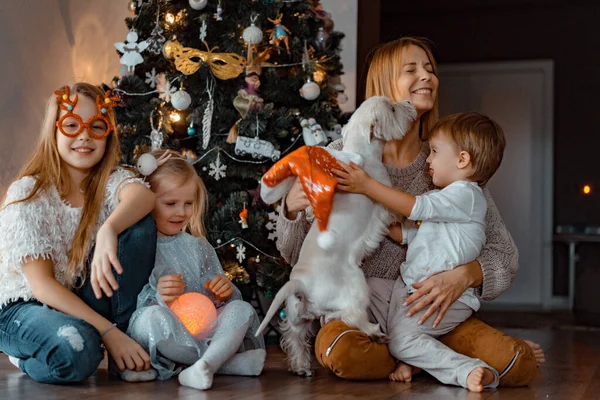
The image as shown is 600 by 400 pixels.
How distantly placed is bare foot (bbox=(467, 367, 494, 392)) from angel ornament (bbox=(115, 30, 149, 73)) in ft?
6.04

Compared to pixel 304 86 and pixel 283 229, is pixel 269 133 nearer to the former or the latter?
pixel 304 86

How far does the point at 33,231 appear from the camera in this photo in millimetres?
2000

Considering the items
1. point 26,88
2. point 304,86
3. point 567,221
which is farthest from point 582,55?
point 26,88

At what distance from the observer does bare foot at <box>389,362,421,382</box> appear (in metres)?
2.11

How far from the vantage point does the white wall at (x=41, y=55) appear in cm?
337

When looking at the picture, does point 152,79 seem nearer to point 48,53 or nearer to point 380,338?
point 48,53

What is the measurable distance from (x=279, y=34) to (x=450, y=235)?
1.29m

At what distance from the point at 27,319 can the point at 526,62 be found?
210 inches

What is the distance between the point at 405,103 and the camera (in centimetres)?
220

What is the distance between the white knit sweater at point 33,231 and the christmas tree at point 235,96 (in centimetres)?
94

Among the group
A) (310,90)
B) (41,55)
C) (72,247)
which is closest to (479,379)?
(72,247)

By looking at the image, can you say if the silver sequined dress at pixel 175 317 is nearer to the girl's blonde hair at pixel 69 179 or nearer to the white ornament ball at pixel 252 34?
the girl's blonde hair at pixel 69 179

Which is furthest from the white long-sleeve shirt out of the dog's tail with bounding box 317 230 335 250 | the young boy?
the dog's tail with bounding box 317 230 335 250

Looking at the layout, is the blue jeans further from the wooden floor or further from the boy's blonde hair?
the boy's blonde hair
